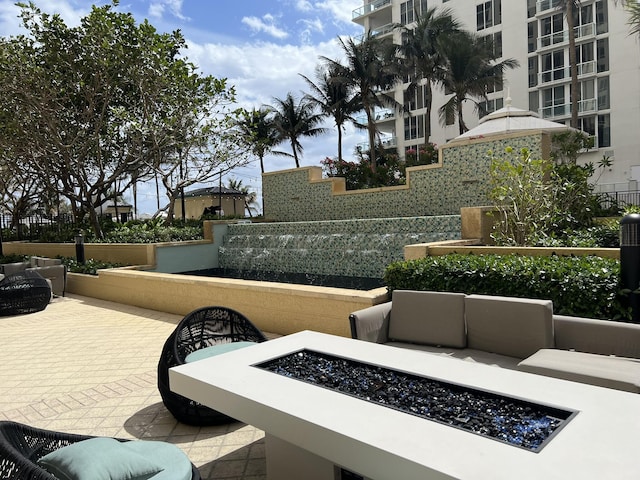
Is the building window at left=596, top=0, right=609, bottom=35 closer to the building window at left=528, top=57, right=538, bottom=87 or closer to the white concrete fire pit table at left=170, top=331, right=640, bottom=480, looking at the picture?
the building window at left=528, top=57, right=538, bottom=87

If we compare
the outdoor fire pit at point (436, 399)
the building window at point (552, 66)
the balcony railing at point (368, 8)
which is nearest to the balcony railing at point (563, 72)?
the building window at point (552, 66)

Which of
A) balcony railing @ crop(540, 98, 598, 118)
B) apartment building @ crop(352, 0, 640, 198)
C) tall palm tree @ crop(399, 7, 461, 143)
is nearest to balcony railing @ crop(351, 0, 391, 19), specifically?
apartment building @ crop(352, 0, 640, 198)

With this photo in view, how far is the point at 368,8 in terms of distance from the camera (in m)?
38.1

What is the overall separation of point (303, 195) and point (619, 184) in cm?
2024

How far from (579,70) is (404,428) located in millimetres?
32314

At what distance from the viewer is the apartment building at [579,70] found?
26641mm

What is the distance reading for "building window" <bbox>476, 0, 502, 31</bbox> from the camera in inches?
1226

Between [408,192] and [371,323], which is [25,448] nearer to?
[371,323]

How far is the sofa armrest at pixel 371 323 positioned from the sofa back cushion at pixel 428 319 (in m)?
0.07

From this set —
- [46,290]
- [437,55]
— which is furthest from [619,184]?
[46,290]

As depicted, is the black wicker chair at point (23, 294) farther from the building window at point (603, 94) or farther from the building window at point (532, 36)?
the building window at point (532, 36)

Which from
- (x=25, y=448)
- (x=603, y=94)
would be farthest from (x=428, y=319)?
(x=603, y=94)

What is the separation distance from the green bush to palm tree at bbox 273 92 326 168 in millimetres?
28572

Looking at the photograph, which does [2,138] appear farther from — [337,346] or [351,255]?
[337,346]
